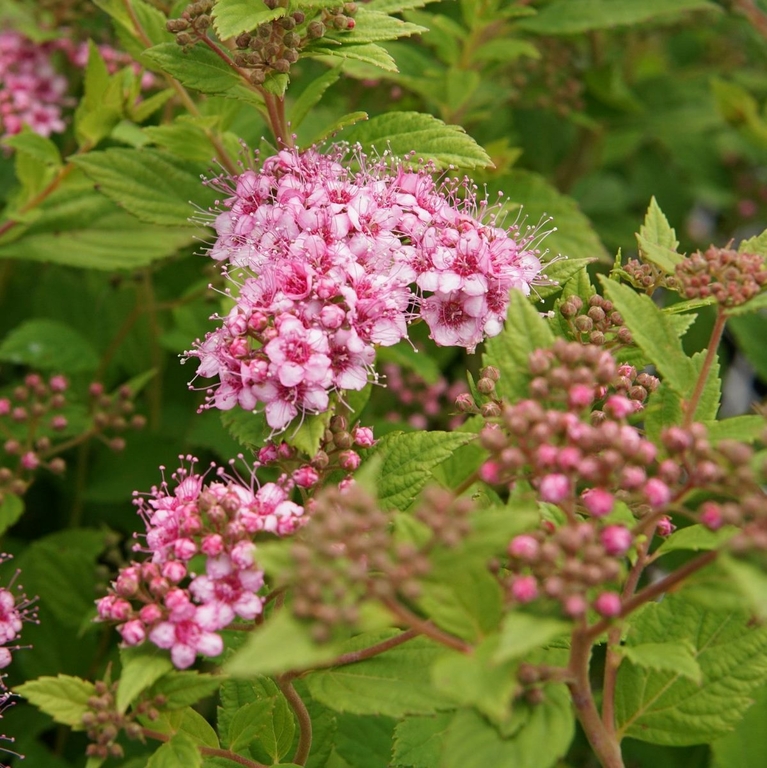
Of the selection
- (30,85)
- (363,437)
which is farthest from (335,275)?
(30,85)

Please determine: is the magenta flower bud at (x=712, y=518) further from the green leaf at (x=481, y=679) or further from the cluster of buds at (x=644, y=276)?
the cluster of buds at (x=644, y=276)

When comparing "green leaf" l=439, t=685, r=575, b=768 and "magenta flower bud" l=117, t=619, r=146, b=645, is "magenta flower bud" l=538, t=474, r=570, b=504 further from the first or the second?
"magenta flower bud" l=117, t=619, r=146, b=645

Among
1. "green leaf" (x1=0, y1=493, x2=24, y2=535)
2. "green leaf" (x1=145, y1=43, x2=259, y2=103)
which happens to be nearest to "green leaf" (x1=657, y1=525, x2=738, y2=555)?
"green leaf" (x1=145, y1=43, x2=259, y2=103)

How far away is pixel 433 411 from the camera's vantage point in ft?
11.5

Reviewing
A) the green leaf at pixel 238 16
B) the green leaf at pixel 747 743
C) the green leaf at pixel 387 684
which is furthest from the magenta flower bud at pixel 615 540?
the green leaf at pixel 747 743

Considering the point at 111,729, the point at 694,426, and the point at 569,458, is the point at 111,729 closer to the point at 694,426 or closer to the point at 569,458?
the point at 569,458

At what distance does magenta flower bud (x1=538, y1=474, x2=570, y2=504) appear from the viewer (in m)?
1.41

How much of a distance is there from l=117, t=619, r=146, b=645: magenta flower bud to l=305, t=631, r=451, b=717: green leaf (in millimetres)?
292

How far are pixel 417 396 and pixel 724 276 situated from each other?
1877mm

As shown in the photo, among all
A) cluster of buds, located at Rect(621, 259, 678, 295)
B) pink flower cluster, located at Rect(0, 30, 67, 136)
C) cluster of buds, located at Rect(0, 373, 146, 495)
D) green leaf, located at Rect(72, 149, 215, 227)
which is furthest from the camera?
pink flower cluster, located at Rect(0, 30, 67, 136)

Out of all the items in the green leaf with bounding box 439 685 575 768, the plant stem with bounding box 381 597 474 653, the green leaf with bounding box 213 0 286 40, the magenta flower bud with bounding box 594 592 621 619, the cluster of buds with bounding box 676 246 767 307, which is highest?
the green leaf with bounding box 213 0 286 40

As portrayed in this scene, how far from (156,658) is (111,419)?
137 centimetres

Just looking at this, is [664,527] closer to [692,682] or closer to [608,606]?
[692,682]

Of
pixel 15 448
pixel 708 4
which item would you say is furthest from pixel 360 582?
pixel 708 4
